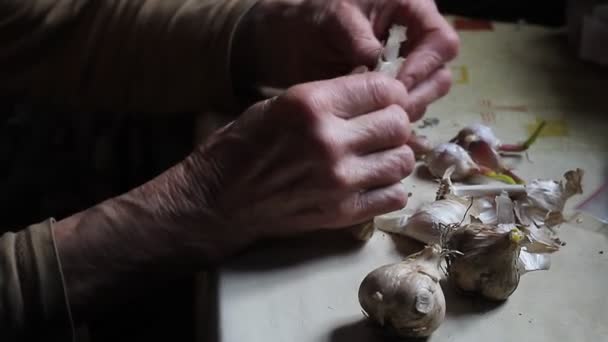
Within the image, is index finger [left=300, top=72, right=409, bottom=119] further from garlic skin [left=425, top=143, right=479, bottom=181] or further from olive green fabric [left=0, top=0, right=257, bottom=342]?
olive green fabric [left=0, top=0, right=257, bottom=342]

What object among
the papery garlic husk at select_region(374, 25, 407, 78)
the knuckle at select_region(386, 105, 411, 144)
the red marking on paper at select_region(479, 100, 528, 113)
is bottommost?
the red marking on paper at select_region(479, 100, 528, 113)

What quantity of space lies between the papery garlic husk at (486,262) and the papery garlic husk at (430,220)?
0.17 feet

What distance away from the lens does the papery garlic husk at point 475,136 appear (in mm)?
843

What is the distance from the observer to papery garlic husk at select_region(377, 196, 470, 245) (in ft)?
2.27

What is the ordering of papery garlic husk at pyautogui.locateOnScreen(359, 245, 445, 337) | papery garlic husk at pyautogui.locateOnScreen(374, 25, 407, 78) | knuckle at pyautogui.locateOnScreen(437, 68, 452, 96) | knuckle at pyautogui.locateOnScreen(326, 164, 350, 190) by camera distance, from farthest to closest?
knuckle at pyautogui.locateOnScreen(437, 68, 452, 96) < papery garlic husk at pyautogui.locateOnScreen(374, 25, 407, 78) < knuckle at pyautogui.locateOnScreen(326, 164, 350, 190) < papery garlic husk at pyautogui.locateOnScreen(359, 245, 445, 337)

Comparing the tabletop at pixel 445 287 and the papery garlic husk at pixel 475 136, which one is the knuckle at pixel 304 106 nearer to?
the tabletop at pixel 445 287

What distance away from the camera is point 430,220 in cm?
69

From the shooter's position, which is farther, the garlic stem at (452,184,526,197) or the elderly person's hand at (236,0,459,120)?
the elderly person's hand at (236,0,459,120)

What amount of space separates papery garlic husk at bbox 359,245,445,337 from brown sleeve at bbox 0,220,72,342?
0.28 meters

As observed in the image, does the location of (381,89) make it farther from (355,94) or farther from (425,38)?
(425,38)

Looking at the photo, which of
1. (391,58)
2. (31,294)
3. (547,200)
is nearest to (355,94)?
(391,58)

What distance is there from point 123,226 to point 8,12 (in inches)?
17.3

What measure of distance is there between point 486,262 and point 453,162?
0.21 meters

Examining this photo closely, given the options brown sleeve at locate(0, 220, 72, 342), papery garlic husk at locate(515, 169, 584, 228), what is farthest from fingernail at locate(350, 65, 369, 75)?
brown sleeve at locate(0, 220, 72, 342)
